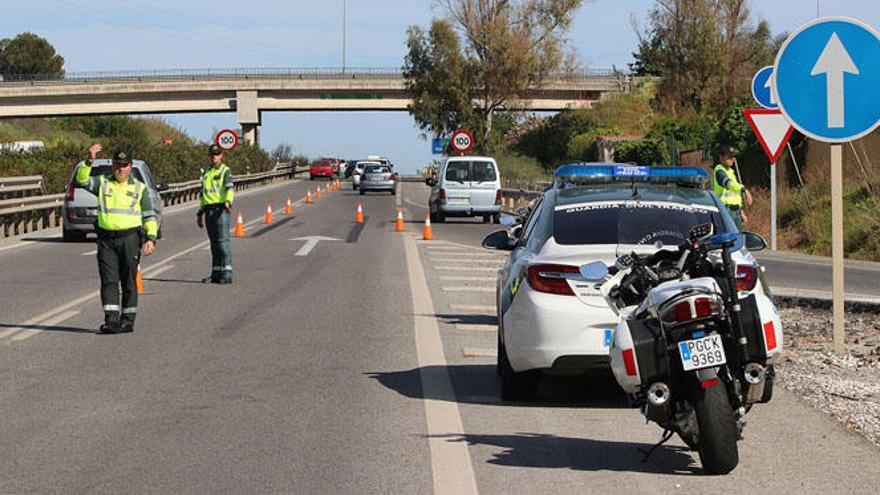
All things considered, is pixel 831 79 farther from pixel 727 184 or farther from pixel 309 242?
pixel 309 242

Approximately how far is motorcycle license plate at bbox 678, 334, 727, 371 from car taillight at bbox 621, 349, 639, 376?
267 mm

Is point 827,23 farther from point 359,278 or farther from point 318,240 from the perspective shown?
point 318,240

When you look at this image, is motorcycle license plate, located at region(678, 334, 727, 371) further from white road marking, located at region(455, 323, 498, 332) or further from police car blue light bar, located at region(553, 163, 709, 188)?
white road marking, located at region(455, 323, 498, 332)

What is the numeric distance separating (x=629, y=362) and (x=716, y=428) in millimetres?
528

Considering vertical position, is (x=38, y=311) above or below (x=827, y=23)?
below

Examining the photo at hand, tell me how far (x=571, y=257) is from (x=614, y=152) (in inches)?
1576

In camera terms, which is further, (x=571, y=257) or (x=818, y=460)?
(x=571, y=257)

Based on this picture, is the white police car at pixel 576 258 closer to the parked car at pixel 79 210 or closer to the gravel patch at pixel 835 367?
the gravel patch at pixel 835 367

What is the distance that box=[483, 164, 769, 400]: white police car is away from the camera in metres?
8.96

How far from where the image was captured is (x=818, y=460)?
7.69 meters

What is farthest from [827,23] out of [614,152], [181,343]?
[614,152]

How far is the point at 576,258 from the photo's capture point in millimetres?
9094

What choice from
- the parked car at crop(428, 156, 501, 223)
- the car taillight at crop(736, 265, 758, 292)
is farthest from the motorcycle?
the parked car at crop(428, 156, 501, 223)

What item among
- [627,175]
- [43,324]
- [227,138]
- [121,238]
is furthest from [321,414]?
[227,138]
